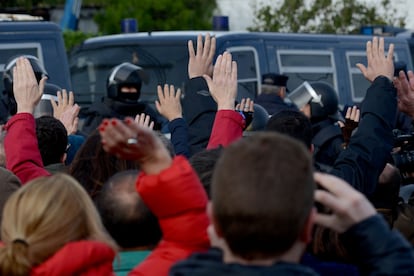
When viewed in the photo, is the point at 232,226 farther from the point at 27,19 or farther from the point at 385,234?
the point at 27,19

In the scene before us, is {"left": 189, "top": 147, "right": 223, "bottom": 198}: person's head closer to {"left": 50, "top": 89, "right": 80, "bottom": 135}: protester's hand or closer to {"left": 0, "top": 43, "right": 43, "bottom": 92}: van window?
{"left": 50, "top": 89, "right": 80, "bottom": 135}: protester's hand

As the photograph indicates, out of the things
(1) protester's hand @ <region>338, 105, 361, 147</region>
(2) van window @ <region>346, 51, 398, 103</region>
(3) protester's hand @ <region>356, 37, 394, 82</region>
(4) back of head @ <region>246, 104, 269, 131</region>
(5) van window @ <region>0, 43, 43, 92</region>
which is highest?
(3) protester's hand @ <region>356, 37, 394, 82</region>

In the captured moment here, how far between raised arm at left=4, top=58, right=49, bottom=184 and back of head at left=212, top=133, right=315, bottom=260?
75.1 inches

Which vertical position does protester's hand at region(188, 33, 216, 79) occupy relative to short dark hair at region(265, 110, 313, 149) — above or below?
above

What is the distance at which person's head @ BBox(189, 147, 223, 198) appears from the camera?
385cm

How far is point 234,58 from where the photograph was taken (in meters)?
12.7

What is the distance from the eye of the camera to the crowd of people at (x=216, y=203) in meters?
2.76

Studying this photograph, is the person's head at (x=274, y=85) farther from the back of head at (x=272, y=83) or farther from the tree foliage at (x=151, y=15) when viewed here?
the tree foliage at (x=151, y=15)

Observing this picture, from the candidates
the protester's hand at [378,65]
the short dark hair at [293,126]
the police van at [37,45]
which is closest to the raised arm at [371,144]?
the protester's hand at [378,65]

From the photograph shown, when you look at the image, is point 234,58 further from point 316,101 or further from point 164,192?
point 164,192

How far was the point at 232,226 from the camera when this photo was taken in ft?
9.02

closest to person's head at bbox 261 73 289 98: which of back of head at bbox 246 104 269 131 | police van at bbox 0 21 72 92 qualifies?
police van at bbox 0 21 72 92

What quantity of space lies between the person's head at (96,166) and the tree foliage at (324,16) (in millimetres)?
21939

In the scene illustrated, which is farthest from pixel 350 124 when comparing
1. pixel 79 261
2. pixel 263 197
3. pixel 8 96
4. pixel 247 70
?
pixel 247 70
